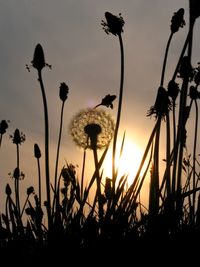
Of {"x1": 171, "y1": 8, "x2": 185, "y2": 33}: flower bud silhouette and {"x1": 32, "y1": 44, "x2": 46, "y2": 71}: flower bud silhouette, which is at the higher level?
{"x1": 171, "y1": 8, "x2": 185, "y2": 33}: flower bud silhouette

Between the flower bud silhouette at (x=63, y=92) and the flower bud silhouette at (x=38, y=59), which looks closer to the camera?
the flower bud silhouette at (x=38, y=59)

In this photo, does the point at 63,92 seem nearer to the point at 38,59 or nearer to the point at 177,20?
the point at 38,59

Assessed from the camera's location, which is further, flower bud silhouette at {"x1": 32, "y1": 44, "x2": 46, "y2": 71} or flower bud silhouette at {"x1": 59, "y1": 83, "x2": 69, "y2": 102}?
flower bud silhouette at {"x1": 59, "y1": 83, "x2": 69, "y2": 102}

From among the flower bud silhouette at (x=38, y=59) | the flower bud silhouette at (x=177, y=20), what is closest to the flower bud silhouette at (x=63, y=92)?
the flower bud silhouette at (x=38, y=59)

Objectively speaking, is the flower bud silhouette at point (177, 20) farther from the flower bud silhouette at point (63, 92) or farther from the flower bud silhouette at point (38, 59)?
the flower bud silhouette at point (63, 92)

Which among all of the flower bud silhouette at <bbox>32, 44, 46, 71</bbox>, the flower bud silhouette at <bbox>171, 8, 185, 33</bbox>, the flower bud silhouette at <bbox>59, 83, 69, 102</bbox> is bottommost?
the flower bud silhouette at <bbox>32, 44, 46, 71</bbox>

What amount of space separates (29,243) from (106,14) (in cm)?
207

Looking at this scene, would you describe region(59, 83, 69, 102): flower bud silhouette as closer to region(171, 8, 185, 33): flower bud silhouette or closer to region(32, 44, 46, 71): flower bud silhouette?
region(32, 44, 46, 71): flower bud silhouette

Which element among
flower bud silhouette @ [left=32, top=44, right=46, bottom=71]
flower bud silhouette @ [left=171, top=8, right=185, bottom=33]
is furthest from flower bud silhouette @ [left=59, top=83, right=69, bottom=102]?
flower bud silhouette @ [left=171, top=8, right=185, bottom=33]

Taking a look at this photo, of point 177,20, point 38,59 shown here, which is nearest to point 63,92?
point 38,59

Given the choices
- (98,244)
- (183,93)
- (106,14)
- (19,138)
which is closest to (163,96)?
(183,93)

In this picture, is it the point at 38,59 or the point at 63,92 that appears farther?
the point at 63,92

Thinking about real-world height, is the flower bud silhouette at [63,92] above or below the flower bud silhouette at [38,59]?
above

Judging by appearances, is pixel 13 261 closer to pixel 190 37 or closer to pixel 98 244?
pixel 98 244
